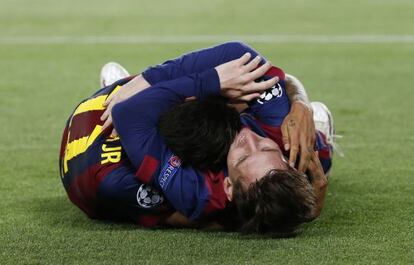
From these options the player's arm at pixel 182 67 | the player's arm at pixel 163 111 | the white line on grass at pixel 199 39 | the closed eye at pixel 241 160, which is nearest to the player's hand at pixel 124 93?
the player's arm at pixel 182 67

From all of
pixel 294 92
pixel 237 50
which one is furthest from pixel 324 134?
pixel 237 50

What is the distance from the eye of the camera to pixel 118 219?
4.50 m

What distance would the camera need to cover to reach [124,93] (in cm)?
446

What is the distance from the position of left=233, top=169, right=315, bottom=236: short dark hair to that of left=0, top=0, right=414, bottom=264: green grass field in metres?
0.09

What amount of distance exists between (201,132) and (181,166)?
153 millimetres

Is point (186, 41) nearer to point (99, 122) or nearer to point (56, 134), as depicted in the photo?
point (56, 134)

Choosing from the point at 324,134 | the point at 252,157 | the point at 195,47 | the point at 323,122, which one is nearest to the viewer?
the point at 252,157

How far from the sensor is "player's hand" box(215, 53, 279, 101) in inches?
170

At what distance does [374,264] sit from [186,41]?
7187 millimetres

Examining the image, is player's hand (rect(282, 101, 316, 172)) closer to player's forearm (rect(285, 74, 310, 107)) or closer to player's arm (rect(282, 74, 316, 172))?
player's arm (rect(282, 74, 316, 172))

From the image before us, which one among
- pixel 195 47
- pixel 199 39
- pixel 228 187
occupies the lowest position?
pixel 199 39

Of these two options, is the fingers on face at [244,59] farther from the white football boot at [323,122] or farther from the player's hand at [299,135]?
the white football boot at [323,122]

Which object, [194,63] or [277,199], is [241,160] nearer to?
[277,199]

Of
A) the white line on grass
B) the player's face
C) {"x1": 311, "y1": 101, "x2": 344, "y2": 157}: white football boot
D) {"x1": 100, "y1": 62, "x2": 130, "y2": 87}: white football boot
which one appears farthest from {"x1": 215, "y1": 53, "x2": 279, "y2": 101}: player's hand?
the white line on grass
